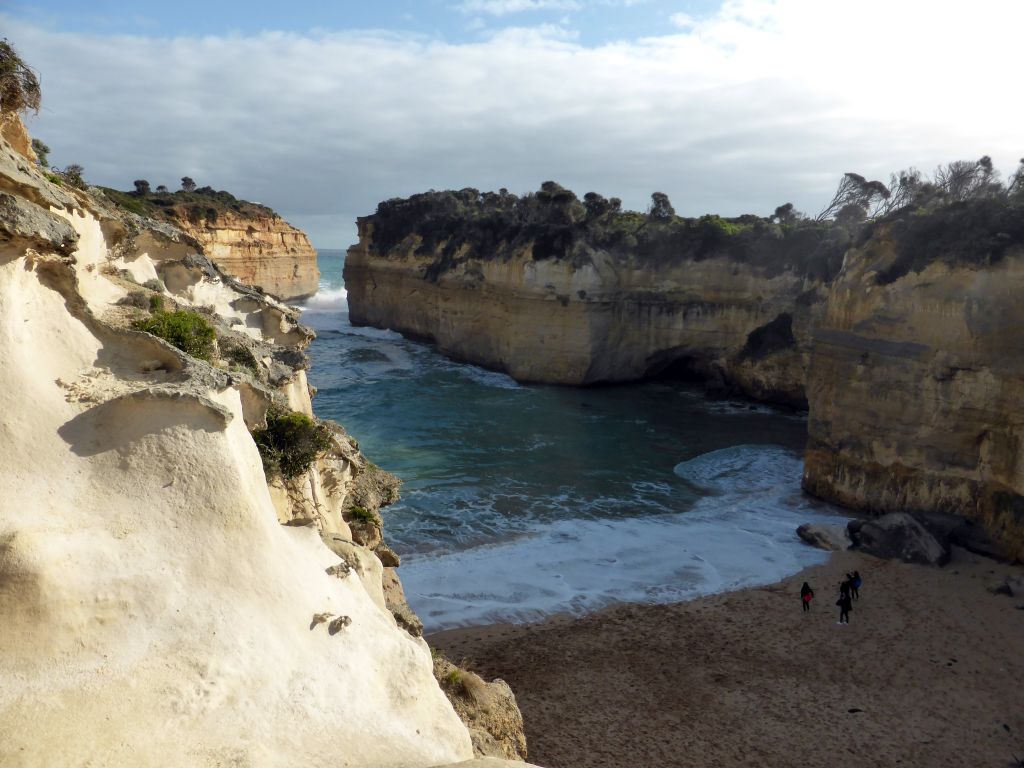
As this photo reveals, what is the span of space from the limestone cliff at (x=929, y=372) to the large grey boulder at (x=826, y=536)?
1946 mm

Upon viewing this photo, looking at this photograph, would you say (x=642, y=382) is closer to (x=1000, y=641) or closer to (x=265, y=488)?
(x=1000, y=641)

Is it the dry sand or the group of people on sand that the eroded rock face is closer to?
the dry sand

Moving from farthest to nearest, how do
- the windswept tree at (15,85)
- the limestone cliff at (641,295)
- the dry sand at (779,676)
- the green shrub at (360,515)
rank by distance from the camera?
1. the limestone cliff at (641,295)
2. the green shrub at (360,515)
3. the dry sand at (779,676)
4. the windswept tree at (15,85)

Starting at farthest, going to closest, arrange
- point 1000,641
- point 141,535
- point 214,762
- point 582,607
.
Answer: point 582,607 < point 1000,641 < point 141,535 < point 214,762

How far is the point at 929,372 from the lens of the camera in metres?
17.3

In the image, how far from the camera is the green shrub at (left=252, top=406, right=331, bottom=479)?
27.1ft

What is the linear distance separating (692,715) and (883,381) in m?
10.9

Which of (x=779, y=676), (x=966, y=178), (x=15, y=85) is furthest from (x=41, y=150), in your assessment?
(x=966, y=178)

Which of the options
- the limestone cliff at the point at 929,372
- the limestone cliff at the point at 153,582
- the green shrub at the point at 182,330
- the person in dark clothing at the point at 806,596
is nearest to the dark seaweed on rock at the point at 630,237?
the limestone cliff at the point at 929,372

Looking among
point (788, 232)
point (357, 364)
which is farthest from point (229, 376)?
point (357, 364)

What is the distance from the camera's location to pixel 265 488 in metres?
6.98

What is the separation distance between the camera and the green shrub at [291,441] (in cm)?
827

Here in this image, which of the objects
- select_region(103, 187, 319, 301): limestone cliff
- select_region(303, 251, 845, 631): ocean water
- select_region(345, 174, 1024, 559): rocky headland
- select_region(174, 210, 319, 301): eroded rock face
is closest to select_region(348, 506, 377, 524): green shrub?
select_region(303, 251, 845, 631): ocean water

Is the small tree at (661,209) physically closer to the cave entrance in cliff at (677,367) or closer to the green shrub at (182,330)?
the cave entrance in cliff at (677,367)
